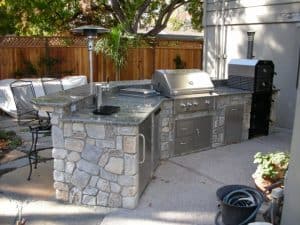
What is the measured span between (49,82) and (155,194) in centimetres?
438

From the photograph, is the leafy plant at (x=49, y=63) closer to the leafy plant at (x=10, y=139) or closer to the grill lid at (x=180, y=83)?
the leafy plant at (x=10, y=139)

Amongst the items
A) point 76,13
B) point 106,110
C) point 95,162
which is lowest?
point 95,162

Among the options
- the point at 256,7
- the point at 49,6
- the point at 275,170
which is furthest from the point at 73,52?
the point at 275,170

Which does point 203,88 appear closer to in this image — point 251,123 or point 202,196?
point 251,123

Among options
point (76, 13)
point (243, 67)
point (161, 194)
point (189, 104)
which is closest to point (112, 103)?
point (189, 104)

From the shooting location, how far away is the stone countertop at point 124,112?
375 centimetres

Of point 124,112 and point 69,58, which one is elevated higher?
point 69,58

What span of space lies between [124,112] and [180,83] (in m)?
1.47

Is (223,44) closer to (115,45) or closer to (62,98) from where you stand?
(115,45)

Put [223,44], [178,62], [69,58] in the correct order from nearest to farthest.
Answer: [223,44], [69,58], [178,62]

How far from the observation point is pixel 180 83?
535cm

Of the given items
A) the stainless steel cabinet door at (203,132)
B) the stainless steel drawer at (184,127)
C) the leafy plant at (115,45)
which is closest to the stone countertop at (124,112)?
the stainless steel drawer at (184,127)

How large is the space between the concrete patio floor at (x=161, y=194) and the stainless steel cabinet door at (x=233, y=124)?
1.56ft

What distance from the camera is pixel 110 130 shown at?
373 cm
